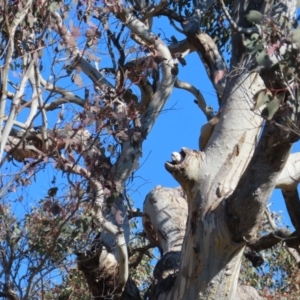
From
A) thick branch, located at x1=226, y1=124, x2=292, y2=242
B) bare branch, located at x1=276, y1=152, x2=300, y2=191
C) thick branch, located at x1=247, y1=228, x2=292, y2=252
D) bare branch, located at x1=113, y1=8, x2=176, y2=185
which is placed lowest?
thick branch, located at x1=226, y1=124, x2=292, y2=242

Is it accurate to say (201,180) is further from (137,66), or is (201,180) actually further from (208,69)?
(208,69)

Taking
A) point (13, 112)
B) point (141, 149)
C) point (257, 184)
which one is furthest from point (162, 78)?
point (13, 112)

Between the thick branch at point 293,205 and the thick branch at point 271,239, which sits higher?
the thick branch at point 293,205

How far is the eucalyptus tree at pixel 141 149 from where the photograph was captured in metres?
3.80

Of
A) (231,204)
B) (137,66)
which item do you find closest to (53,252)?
(231,204)

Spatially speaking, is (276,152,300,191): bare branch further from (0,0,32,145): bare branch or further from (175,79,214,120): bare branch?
(0,0,32,145): bare branch

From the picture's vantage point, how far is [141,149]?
5.73 meters

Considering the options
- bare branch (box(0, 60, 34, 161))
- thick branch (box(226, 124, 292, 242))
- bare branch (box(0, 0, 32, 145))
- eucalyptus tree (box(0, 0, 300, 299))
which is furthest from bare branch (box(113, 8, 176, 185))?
bare branch (box(0, 60, 34, 161))

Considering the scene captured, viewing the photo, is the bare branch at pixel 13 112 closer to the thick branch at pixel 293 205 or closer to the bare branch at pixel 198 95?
the thick branch at pixel 293 205

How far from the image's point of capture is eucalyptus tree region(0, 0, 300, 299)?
3.80 m

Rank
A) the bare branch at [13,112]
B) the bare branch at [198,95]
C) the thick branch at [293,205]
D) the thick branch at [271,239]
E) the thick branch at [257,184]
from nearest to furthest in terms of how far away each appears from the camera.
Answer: the bare branch at [13,112] → the thick branch at [257,184] → the thick branch at [271,239] → the thick branch at [293,205] → the bare branch at [198,95]

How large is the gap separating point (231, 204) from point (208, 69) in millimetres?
1863

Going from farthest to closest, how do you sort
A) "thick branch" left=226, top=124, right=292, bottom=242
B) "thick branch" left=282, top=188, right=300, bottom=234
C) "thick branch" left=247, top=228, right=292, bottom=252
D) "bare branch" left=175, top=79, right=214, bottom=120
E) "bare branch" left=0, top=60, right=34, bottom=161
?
"bare branch" left=175, top=79, right=214, bottom=120
"thick branch" left=282, top=188, right=300, bottom=234
"thick branch" left=247, top=228, right=292, bottom=252
"thick branch" left=226, top=124, right=292, bottom=242
"bare branch" left=0, top=60, right=34, bottom=161

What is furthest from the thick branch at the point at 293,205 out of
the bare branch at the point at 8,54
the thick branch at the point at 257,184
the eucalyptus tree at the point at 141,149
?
the bare branch at the point at 8,54
